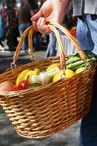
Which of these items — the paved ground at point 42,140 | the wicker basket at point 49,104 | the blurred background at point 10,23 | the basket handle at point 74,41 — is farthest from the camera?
the blurred background at point 10,23

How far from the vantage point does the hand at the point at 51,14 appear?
1.87m

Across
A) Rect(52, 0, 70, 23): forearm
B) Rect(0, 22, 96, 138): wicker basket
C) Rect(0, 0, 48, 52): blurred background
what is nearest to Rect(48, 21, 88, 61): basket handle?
Rect(0, 22, 96, 138): wicker basket

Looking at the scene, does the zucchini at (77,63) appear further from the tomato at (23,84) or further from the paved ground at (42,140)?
the paved ground at (42,140)

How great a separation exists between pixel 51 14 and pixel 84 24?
206 mm

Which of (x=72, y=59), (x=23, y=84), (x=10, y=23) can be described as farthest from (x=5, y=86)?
(x=10, y=23)

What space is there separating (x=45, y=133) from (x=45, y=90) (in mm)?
220

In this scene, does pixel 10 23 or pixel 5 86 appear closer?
pixel 5 86

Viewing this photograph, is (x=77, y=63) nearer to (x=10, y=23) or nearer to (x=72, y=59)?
(x=72, y=59)

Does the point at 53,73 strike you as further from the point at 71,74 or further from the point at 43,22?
the point at 43,22

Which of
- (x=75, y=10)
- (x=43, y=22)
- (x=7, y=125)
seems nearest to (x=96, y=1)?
(x=75, y=10)

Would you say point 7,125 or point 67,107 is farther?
point 7,125

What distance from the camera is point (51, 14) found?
201 centimetres

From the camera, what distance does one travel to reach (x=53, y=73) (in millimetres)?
1803

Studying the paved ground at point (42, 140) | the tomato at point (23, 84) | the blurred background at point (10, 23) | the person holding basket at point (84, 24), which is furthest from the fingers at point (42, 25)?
the blurred background at point (10, 23)
